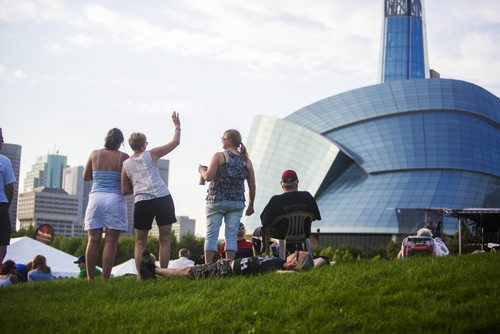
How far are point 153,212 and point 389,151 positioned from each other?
172ft

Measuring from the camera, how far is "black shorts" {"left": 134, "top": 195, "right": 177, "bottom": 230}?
891 centimetres

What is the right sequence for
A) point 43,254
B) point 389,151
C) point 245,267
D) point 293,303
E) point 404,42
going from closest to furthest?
point 293,303 → point 245,267 → point 43,254 → point 389,151 → point 404,42

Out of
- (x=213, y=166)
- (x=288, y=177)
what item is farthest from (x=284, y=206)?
(x=213, y=166)

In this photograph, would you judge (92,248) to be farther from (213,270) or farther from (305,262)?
(305,262)

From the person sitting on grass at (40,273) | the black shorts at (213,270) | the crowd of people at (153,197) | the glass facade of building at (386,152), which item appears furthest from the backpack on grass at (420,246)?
the glass facade of building at (386,152)

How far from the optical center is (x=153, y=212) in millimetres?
8922

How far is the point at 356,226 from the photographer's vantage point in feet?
180

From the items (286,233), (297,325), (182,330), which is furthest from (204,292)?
(286,233)

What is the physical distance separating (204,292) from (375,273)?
1740 mm

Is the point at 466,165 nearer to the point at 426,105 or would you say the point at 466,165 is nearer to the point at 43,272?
the point at 426,105

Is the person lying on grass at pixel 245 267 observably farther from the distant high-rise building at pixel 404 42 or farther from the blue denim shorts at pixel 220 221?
the distant high-rise building at pixel 404 42

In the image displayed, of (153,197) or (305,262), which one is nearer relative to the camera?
(305,262)

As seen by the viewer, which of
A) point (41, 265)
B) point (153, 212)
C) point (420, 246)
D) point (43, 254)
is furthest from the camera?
point (43, 254)

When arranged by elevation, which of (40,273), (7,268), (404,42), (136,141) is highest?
(404,42)
